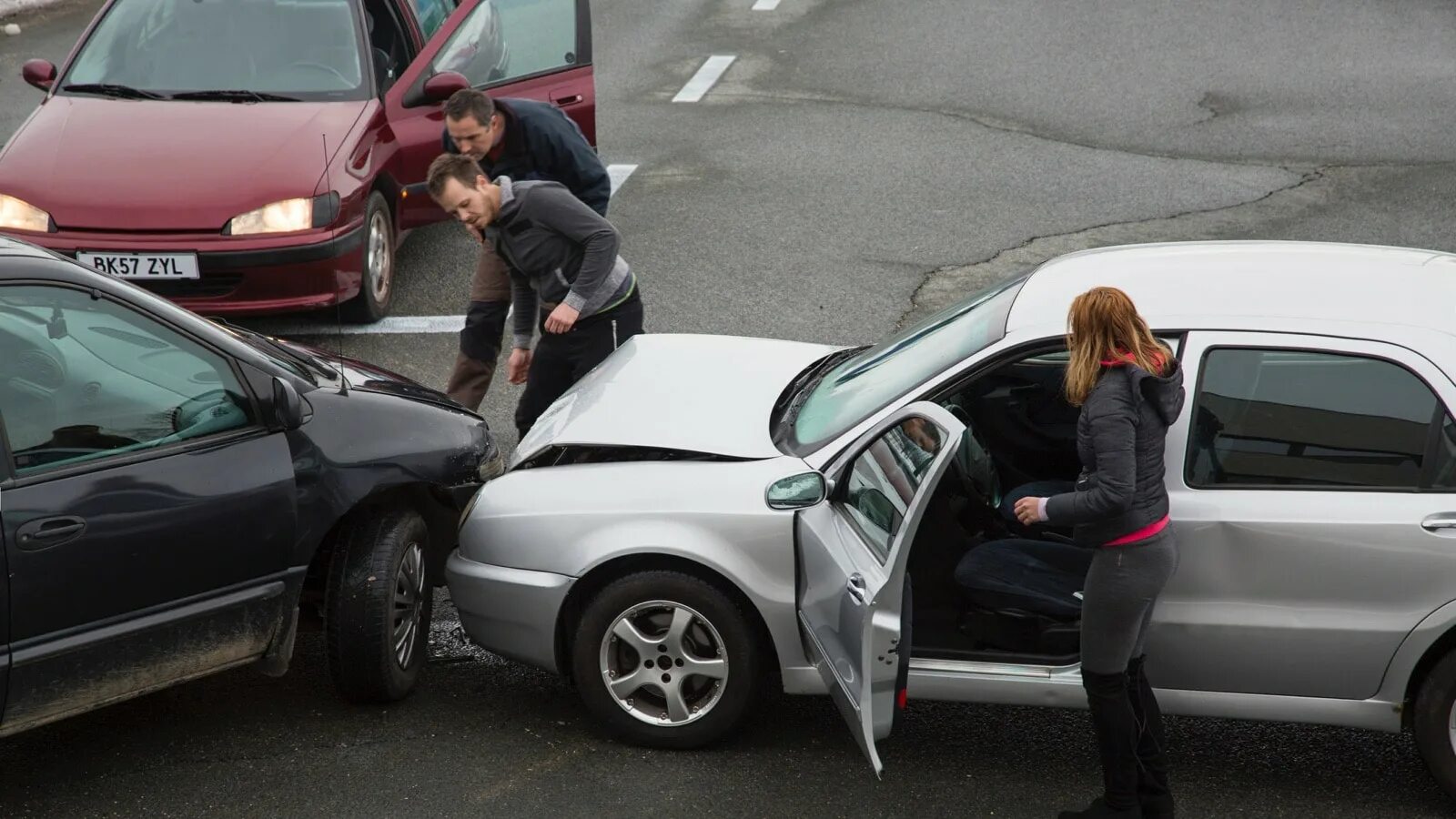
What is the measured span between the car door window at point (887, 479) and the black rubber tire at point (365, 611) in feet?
5.27

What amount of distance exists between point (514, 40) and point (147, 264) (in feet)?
9.72

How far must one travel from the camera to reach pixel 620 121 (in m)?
13.4

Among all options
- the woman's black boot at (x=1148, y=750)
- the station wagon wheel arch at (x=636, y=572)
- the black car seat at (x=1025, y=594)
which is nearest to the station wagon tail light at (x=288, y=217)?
the station wagon wheel arch at (x=636, y=572)

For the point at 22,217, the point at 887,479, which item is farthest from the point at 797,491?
the point at 22,217

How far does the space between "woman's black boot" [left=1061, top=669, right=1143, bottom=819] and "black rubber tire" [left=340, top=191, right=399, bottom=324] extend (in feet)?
18.3

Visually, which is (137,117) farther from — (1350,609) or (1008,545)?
(1350,609)

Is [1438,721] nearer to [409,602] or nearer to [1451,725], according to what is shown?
[1451,725]

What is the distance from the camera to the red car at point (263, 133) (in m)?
7.96

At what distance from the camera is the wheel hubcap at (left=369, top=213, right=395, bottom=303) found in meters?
8.96

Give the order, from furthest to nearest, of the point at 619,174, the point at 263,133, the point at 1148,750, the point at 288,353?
the point at 619,174 → the point at 263,133 → the point at 288,353 → the point at 1148,750

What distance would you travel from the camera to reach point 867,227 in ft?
34.9

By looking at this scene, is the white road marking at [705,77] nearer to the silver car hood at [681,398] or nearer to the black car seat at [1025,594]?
the silver car hood at [681,398]

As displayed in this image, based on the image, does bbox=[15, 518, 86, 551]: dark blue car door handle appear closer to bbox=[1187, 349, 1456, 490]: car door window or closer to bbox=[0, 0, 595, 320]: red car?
bbox=[0, 0, 595, 320]: red car

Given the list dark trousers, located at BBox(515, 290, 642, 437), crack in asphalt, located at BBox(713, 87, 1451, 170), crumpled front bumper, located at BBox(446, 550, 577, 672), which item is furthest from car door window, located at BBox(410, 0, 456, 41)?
crumpled front bumper, located at BBox(446, 550, 577, 672)
